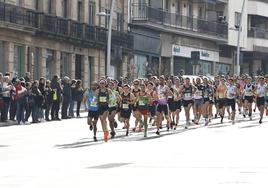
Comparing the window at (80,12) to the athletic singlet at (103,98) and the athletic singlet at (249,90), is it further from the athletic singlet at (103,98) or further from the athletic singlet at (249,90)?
the athletic singlet at (103,98)

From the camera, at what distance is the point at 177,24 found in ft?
223

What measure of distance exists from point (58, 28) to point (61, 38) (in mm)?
725

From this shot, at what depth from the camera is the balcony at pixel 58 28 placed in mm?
44344

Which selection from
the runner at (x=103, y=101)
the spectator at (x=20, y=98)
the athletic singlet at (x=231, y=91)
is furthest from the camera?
the athletic singlet at (x=231, y=91)

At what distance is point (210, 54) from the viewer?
7588 cm

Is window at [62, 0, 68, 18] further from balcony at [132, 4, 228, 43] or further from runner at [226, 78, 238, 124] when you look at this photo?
runner at [226, 78, 238, 124]

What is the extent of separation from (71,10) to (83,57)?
3.44m

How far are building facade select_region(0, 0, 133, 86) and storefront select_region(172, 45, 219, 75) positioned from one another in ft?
24.3

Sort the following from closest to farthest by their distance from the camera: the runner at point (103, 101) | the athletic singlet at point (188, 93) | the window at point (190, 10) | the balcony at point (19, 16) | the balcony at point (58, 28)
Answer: the runner at point (103, 101)
the athletic singlet at point (188, 93)
the balcony at point (19, 16)
the balcony at point (58, 28)
the window at point (190, 10)

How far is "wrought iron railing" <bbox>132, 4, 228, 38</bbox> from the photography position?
62.7 m

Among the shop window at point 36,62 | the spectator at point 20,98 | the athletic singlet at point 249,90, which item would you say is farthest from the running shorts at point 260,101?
the shop window at point 36,62

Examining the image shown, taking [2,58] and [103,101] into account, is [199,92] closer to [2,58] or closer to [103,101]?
[103,101]

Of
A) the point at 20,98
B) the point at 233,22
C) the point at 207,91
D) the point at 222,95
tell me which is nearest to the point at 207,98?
the point at 207,91

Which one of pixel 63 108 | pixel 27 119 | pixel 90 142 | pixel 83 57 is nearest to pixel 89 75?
pixel 83 57
